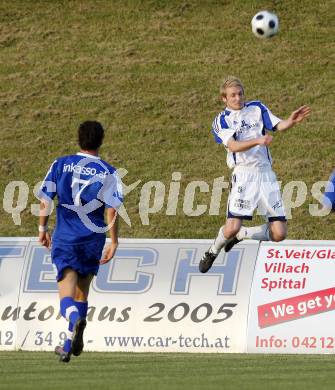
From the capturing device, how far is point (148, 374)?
10.1 metres

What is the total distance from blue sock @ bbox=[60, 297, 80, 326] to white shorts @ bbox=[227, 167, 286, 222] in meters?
2.65

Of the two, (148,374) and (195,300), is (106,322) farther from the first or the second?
(148,374)

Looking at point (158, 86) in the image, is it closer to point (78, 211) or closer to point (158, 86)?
point (158, 86)

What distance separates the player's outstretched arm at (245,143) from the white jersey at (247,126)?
0.20 m

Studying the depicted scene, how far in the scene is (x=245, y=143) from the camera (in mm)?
12258

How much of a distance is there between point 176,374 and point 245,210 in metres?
3.27

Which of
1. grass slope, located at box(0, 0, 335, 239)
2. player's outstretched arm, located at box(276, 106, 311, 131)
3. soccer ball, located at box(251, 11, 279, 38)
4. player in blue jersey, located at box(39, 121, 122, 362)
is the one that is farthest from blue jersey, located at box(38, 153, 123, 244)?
grass slope, located at box(0, 0, 335, 239)

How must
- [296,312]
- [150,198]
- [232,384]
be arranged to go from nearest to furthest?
[232,384]
[296,312]
[150,198]

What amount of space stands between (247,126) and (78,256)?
2726mm

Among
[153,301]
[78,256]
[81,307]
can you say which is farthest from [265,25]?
[81,307]

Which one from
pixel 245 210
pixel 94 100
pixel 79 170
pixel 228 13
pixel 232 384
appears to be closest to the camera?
pixel 232 384

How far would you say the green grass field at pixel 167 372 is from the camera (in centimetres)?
916

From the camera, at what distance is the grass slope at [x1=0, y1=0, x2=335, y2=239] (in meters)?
22.1

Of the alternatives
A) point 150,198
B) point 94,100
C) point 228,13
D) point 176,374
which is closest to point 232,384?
point 176,374
